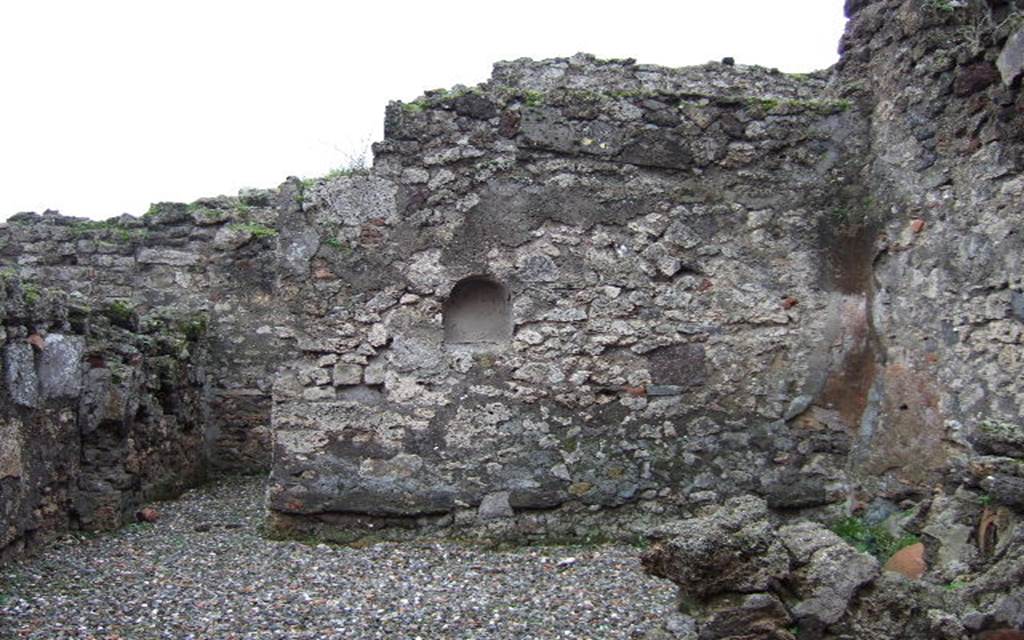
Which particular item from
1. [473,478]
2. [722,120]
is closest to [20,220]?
[473,478]

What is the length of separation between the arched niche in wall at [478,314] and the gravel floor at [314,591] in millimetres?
1484

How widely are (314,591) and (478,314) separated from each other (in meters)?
2.29

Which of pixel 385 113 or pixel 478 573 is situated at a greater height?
pixel 385 113

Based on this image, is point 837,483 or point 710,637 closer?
point 710,637

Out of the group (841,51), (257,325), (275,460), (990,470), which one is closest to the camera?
(990,470)

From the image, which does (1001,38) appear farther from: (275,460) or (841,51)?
(275,460)

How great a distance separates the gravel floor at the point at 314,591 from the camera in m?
4.52

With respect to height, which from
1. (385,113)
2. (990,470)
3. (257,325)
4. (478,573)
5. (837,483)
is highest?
(385,113)

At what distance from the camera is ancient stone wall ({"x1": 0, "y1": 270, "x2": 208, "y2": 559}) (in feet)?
18.6

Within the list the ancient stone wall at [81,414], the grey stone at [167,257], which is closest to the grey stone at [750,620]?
the ancient stone wall at [81,414]

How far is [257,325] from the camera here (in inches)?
384

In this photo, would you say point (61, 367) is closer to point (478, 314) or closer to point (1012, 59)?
point (478, 314)

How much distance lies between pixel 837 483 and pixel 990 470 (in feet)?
7.52

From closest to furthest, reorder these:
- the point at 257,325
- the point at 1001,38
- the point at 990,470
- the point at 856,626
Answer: the point at 856,626 < the point at 990,470 < the point at 1001,38 < the point at 257,325
